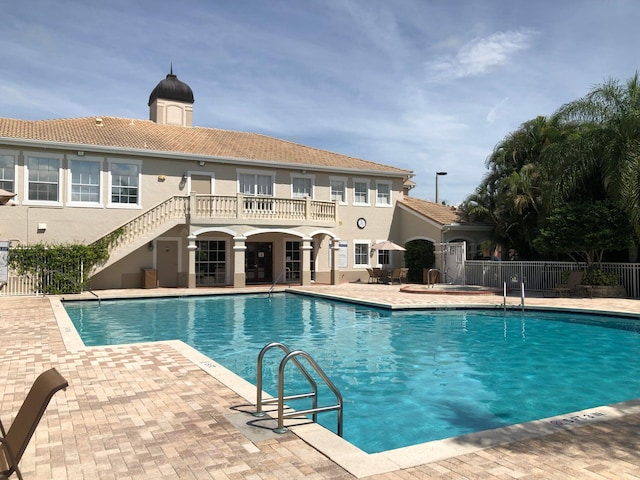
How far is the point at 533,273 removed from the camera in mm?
23609

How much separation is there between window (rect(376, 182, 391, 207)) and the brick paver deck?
23.9 meters

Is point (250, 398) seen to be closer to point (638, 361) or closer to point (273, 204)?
point (638, 361)

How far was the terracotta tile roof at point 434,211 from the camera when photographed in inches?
1125

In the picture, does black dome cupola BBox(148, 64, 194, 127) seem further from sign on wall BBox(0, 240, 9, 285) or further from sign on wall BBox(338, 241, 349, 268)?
sign on wall BBox(0, 240, 9, 285)

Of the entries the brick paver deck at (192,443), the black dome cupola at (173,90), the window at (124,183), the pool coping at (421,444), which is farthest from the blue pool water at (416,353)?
the black dome cupola at (173,90)

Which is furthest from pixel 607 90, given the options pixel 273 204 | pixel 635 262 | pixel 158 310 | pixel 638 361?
pixel 158 310

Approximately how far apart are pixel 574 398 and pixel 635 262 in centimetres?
1565

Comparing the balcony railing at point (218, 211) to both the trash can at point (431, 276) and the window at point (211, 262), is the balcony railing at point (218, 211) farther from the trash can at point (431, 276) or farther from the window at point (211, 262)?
the trash can at point (431, 276)

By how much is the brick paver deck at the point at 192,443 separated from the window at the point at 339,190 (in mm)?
22206

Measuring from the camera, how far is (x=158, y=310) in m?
18.0

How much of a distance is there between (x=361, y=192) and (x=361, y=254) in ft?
12.5

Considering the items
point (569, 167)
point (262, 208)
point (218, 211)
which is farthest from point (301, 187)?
point (569, 167)

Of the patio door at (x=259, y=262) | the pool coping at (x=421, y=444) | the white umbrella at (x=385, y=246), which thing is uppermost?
the white umbrella at (x=385, y=246)

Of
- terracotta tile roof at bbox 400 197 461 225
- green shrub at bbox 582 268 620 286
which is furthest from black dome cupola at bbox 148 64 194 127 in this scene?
green shrub at bbox 582 268 620 286
